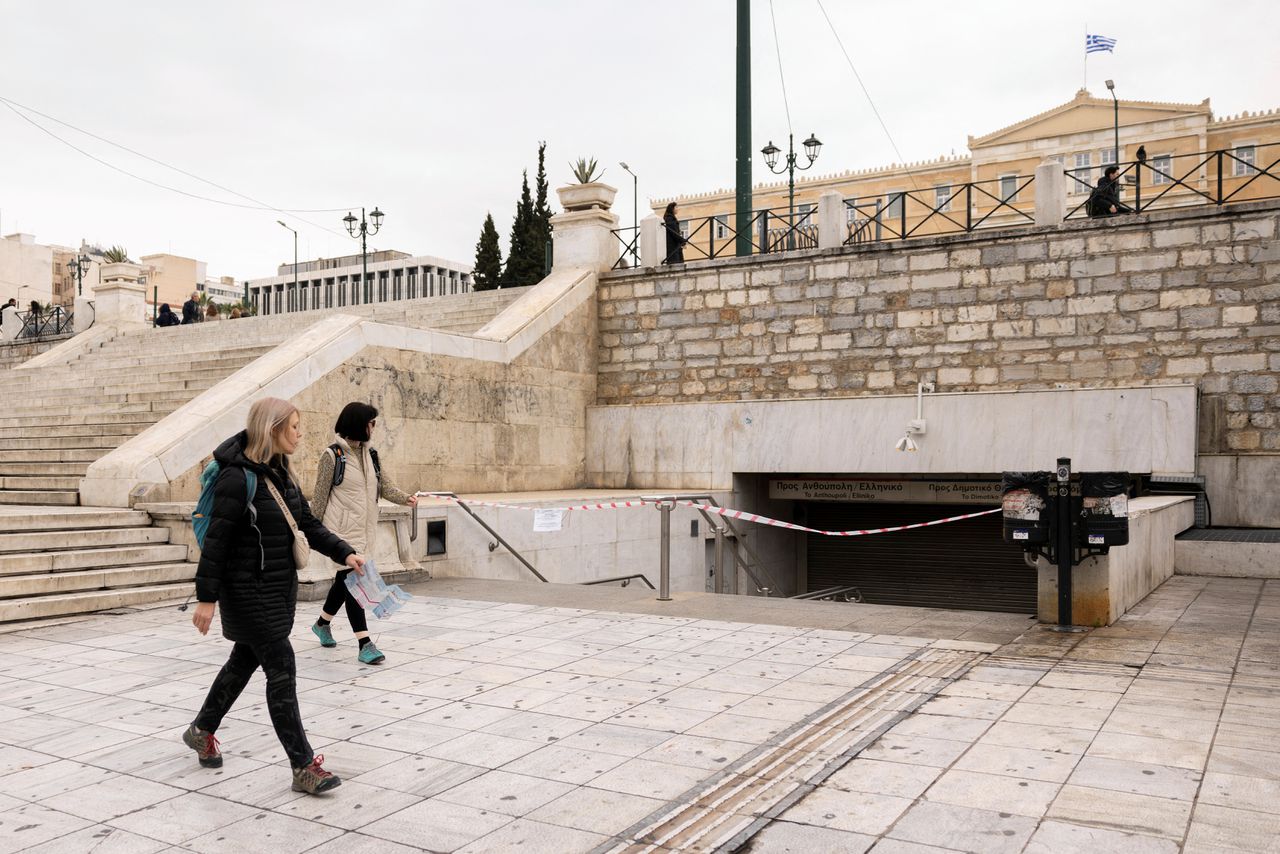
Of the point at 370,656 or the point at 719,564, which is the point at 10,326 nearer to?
the point at 719,564

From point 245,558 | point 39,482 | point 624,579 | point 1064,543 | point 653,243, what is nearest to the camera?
point 245,558

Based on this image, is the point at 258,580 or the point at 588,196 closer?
the point at 258,580

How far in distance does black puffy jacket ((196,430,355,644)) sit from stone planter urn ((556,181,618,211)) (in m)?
14.2

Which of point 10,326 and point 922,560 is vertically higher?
point 10,326

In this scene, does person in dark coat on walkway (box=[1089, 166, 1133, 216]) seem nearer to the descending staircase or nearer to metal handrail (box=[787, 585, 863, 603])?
metal handrail (box=[787, 585, 863, 603])

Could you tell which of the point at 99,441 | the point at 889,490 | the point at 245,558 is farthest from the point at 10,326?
the point at 245,558

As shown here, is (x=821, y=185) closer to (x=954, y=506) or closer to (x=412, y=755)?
(x=954, y=506)

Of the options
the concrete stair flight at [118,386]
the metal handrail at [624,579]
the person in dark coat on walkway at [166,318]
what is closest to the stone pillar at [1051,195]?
the metal handrail at [624,579]

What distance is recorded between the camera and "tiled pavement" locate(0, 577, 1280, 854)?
3746 millimetres

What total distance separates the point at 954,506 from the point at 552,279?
7.89m

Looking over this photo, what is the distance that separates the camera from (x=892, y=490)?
16.0 m

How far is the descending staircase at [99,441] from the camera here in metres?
8.45

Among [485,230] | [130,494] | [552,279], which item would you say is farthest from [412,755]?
[485,230]

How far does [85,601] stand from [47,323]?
2118 centimetres
